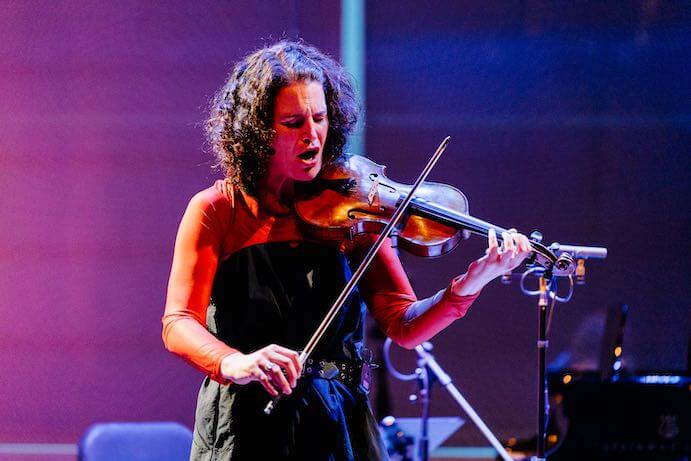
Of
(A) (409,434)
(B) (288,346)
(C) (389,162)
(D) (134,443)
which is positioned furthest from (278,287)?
(C) (389,162)

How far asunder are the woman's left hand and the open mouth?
0.36 m

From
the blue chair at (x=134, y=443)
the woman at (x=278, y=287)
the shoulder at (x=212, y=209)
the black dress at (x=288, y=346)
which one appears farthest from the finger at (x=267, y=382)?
the blue chair at (x=134, y=443)

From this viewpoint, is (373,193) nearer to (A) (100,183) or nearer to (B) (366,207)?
(B) (366,207)

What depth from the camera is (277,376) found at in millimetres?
1264

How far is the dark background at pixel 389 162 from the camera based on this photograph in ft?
11.4

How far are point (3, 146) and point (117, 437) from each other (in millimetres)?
1653

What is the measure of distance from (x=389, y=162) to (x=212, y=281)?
218 cm

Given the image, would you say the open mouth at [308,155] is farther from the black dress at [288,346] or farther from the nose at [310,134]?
the black dress at [288,346]

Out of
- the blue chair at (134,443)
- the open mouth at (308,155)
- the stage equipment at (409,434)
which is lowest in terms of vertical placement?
the stage equipment at (409,434)

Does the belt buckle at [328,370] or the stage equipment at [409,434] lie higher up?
Result: the belt buckle at [328,370]

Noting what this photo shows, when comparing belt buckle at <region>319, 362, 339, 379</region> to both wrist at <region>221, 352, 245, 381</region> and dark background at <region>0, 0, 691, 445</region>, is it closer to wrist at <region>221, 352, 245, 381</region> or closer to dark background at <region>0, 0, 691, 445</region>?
wrist at <region>221, 352, 245, 381</region>

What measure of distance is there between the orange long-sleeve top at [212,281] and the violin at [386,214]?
0.04 meters

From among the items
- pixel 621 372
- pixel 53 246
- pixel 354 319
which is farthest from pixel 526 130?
pixel 354 319

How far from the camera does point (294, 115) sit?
5.35 feet
